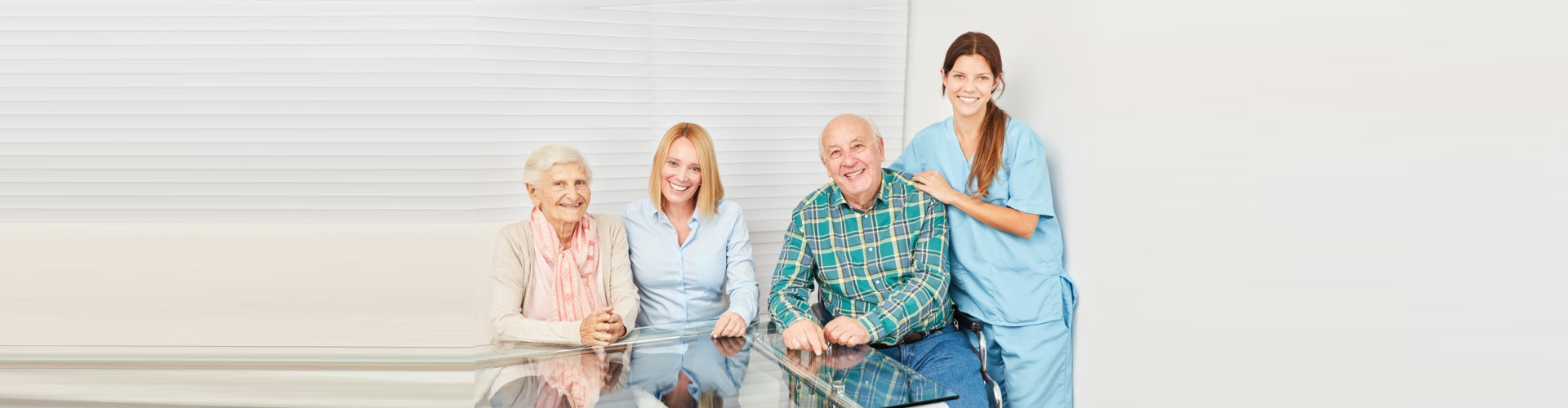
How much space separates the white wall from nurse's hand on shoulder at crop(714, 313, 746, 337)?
0.88m

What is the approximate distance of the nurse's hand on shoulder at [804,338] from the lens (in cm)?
183

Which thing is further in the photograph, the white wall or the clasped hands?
the clasped hands

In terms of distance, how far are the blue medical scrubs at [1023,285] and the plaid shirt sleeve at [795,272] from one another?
41cm

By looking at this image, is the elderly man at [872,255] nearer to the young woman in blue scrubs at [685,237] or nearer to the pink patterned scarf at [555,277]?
the young woman in blue scrubs at [685,237]

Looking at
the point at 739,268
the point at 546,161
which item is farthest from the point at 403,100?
the point at 739,268

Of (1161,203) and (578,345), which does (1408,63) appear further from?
(578,345)

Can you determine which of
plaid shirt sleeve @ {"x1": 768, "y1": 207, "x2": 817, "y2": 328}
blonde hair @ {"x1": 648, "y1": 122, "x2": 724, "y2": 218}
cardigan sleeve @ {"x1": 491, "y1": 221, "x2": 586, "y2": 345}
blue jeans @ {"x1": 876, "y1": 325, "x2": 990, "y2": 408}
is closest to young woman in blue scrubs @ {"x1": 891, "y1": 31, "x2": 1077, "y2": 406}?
blue jeans @ {"x1": 876, "y1": 325, "x2": 990, "y2": 408}

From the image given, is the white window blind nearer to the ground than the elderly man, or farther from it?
farther from it

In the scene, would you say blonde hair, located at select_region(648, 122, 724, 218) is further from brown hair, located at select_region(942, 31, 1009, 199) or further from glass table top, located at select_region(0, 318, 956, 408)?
brown hair, located at select_region(942, 31, 1009, 199)

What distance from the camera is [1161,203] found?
1.76 meters

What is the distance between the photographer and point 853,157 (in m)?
2.05

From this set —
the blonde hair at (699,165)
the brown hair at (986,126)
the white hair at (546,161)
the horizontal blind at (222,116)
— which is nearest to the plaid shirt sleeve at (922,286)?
the brown hair at (986,126)

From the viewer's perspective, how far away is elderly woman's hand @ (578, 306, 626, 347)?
1.90m

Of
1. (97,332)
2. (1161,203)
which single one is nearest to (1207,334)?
(1161,203)
